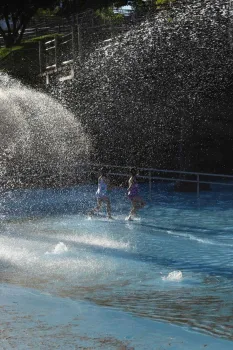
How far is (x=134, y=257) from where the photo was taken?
12367 mm

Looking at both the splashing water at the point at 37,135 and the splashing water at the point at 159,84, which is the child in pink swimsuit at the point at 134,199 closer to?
the splashing water at the point at 159,84

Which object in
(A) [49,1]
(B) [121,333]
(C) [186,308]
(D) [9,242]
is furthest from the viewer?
(A) [49,1]

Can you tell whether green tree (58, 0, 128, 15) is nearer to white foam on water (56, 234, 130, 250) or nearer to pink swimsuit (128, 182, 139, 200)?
pink swimsuit (128, 182, 139, 200)

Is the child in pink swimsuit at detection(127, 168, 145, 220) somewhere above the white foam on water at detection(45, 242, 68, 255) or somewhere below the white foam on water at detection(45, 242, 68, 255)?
below

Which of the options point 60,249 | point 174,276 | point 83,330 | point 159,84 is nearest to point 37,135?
point 159,84

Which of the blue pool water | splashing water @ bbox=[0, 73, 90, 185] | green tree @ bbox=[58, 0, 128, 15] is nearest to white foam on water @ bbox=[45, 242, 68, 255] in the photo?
the blue pool water

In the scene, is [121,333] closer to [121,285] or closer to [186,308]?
[186,308]

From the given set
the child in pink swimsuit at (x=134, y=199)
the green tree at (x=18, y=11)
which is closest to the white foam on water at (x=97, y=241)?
the child in pink swimsuit at (x=134, y=199)

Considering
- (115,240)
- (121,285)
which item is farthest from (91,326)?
(115,240)

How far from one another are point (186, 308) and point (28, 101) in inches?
825

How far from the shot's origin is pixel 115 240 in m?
14.3

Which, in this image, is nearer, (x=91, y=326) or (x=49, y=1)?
(x=91, y=326)

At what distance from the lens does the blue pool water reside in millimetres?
9117

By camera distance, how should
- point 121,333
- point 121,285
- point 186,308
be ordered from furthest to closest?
point 121,285, point 186,308, point 121,333
